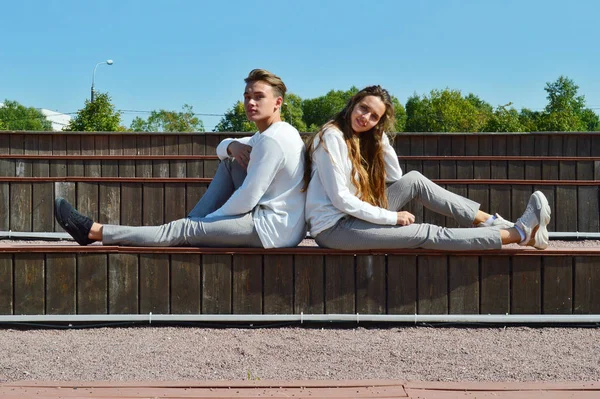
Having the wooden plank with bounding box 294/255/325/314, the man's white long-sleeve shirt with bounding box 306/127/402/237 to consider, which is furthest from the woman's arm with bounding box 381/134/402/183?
the wooden plank with bounding box 294/255/325/314

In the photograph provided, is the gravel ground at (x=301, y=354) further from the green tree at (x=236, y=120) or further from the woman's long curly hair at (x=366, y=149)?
the green tree at (x=236, y=120)

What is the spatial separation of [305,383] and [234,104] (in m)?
83.0

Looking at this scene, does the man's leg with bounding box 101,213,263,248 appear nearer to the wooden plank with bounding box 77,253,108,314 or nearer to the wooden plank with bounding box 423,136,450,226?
the wooden plank with bounding box 77,253,108,314

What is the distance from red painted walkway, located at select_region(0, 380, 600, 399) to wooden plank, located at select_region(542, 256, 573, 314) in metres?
1.33

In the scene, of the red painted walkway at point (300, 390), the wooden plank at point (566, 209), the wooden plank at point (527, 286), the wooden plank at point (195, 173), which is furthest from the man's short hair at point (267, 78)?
the wooden plank at point (566, 209)

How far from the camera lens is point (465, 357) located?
147 inches

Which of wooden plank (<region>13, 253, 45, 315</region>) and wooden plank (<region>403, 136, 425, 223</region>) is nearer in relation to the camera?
wooden plank (<region>13, 253, 45, 315</region>)

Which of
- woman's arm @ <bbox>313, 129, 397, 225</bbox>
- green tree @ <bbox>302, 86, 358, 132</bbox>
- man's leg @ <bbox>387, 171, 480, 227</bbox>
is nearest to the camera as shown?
woman's arm @ <bbox>313, 129, 397, 225</bbox>

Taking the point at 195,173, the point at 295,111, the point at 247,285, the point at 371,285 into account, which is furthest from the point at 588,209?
the point at 295,111

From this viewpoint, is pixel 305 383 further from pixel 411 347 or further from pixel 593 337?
pixel 593 337

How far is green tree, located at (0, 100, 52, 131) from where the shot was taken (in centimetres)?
10650

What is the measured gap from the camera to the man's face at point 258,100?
4.52 m

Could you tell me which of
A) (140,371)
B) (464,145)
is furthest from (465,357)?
(464,145)

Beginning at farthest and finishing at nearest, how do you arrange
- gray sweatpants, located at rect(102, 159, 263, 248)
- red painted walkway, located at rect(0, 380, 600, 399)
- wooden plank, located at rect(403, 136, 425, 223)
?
wooden plank, located at rect(403, 136, 425, 223), gray sweatpants, located at rect(102, 159, 263, 248), red painted walkway, located at rect(0, 380, 600, 399)
